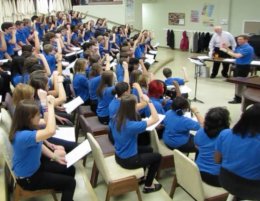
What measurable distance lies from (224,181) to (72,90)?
11.8 feet

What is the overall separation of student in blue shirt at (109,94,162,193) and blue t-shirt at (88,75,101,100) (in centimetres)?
173

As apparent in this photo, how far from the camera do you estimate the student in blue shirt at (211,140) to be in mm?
3113

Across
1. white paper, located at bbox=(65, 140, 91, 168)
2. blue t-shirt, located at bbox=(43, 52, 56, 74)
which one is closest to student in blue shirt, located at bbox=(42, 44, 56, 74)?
blue t-shirt, located at bbox=(43, 52, 56, 74)

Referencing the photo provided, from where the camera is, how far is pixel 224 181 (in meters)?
2.80

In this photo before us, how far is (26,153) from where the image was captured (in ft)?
9.43

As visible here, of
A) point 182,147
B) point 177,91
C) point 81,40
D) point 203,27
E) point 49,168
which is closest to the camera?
point 49,168

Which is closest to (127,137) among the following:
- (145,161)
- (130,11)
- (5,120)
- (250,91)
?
(145,161)

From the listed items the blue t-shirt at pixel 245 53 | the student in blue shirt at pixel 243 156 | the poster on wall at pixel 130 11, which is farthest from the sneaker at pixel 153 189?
the poster on wall at pixel 130 11

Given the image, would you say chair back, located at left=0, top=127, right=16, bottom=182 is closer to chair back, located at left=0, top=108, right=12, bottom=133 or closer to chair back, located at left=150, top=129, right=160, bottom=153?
chair back, located at left=0, top=108, right=12, bottom=133

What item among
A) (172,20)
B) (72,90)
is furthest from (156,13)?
(72,90)

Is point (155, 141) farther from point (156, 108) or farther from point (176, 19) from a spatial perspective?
point (176, 19)

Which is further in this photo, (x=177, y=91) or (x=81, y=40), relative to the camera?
(x=81, y=40)

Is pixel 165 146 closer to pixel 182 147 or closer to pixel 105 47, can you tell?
pixel 182 147

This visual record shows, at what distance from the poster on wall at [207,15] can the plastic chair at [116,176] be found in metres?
12.0
